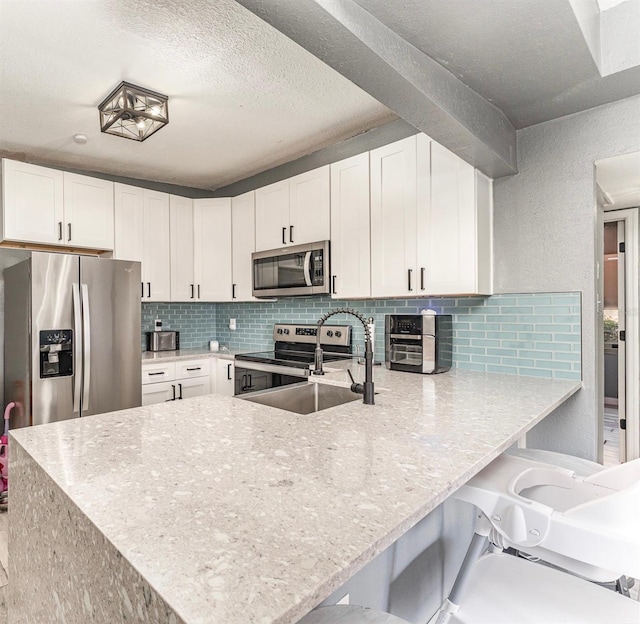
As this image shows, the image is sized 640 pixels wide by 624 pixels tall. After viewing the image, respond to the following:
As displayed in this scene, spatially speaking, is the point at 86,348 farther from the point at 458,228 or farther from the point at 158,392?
the point at 458,228

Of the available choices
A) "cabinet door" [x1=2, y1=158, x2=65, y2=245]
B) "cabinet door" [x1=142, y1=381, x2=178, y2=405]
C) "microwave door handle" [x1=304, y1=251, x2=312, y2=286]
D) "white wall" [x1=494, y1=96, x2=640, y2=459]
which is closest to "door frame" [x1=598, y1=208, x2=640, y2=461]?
"white wall" [x1=494, y1=96, x2=640, y2=459]

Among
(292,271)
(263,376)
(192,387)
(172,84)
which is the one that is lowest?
(192,387)

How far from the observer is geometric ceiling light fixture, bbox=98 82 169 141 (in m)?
2.17

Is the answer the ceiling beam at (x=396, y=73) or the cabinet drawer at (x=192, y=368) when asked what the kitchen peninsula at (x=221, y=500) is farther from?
the cabinet drawer at (x=192, y=368)

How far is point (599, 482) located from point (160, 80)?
101 inches

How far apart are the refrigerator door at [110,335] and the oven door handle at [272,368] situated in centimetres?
75

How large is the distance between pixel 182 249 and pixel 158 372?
1165 mm

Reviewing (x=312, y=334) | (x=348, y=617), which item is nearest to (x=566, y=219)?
(x=312, y=334)

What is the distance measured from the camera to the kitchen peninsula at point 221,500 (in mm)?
551

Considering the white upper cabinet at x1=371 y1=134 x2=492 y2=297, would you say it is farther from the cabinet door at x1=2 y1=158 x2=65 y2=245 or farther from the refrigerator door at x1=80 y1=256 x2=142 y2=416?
the cabinet door at x1=2 y1=158 x2=65 y2=245

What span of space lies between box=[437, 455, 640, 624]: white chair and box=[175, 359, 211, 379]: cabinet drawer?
2.70 m

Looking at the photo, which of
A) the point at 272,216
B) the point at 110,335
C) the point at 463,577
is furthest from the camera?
the point at 272,216

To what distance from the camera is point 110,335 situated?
2.83 meters

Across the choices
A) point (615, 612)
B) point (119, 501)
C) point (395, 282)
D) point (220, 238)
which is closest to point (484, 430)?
point (615, 612)
